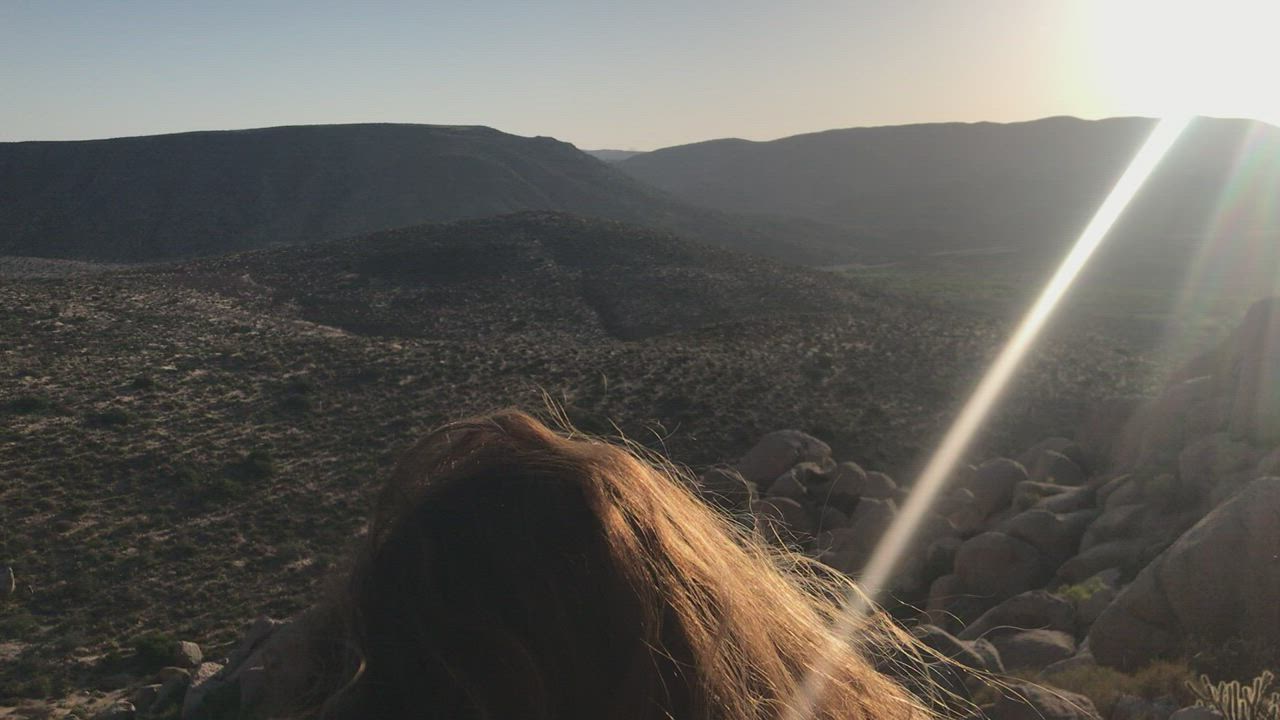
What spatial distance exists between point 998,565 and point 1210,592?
5064 mm

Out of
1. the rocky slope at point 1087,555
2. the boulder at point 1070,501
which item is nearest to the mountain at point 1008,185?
the rocky slope at point 1087,555

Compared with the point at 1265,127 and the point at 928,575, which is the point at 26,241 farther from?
the point at 1265,127

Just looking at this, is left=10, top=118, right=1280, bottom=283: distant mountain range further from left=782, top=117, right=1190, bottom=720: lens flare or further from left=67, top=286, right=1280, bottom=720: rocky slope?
left=67, top=286, right=1280, bottom=720: rocky slope

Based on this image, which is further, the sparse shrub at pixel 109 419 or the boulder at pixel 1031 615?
the sparse shrub at pixel 109 419

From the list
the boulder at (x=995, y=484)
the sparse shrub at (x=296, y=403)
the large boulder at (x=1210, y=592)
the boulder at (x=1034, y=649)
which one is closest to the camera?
the large boulder at (x=1210, y=592)

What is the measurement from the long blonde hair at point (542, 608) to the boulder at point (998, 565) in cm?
1489

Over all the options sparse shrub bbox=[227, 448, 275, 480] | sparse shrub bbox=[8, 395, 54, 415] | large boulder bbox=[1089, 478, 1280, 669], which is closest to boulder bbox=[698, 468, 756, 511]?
large boulder bbox=[1089, 478, 1280, 669]

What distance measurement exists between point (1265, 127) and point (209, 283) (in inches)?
7353

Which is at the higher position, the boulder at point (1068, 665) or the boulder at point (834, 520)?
the boulder at point (1068, 665)

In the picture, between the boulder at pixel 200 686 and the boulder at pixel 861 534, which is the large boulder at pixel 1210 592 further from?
the boulder at pixel 200 686

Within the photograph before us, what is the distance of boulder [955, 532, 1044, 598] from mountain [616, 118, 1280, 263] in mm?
91180

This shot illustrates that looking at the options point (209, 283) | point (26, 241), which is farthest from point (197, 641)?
point (26, 241)

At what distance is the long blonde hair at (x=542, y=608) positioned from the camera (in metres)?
1.45

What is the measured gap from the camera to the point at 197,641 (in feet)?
51.9
